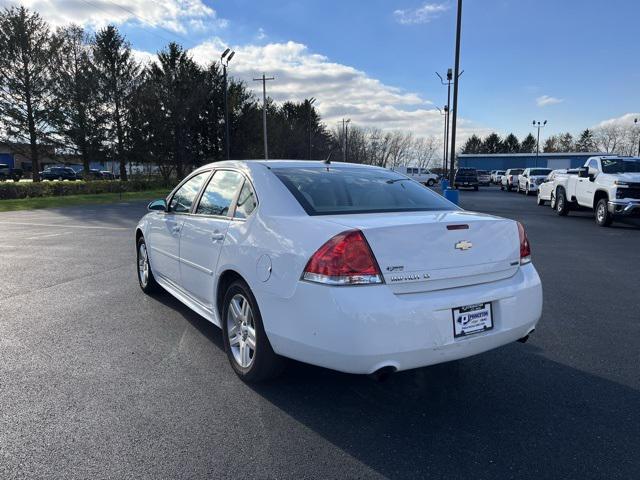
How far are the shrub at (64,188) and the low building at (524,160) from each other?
63.2 metres

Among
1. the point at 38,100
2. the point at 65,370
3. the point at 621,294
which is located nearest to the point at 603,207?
the point at 621,294

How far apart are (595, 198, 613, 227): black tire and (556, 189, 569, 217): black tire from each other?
8.58ft

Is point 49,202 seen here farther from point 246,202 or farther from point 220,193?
point 246,202

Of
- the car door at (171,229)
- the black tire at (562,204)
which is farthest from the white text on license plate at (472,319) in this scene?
the black tire at (562,204)

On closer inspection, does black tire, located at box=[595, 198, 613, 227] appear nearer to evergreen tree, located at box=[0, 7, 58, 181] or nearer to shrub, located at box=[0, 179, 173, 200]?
shrub, located at box=[0, 179, 173, 200]

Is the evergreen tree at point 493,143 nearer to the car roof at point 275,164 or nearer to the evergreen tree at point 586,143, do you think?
the evergreen tree at point 586,143

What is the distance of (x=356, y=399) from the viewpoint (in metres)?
3.31

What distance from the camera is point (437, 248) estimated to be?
9.75 feet

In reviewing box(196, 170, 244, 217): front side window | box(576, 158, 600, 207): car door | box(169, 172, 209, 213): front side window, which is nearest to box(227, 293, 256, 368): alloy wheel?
box(196, 170, 244, 217): front side window

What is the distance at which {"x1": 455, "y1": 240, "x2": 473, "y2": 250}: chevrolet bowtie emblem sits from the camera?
305 centimetres

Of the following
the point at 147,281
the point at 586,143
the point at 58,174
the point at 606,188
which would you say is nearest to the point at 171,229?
the point at 147,281

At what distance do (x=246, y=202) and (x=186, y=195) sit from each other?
1.38 m

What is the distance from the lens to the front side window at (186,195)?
15.4 feet

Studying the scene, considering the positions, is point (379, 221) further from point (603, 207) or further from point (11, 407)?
point (603, 207)
